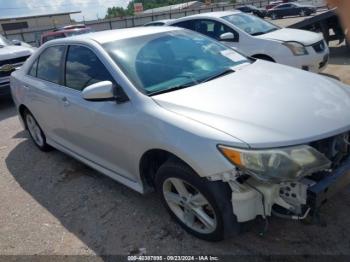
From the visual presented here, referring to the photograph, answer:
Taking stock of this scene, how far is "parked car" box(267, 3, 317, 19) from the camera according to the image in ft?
106

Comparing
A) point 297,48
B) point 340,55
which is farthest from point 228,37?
point 340,55

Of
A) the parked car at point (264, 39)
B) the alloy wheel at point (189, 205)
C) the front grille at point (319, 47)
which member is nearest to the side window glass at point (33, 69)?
the alloy wheel at point (189, 205)

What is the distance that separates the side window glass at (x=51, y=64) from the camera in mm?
4130

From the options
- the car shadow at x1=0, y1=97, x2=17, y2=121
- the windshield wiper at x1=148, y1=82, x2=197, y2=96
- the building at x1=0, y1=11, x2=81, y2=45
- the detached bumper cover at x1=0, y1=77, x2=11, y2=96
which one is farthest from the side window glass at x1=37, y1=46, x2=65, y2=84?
the building at x1=0, y1=11, x2=81, y2=45

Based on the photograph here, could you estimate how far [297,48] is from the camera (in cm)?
670

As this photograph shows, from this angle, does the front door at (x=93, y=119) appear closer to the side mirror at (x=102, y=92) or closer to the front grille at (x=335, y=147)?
the side mirror at (x=102, y=92)

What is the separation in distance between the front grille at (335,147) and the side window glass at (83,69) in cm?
180

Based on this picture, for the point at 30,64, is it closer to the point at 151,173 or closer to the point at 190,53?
the point at 190,53

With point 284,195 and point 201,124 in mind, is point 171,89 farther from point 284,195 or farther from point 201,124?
point 284,195

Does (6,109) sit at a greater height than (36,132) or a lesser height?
lesser

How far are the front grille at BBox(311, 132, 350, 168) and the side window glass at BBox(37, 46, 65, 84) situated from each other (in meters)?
2.90

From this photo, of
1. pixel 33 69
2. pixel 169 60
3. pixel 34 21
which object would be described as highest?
pixel 169 60

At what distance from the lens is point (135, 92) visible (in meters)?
3.03

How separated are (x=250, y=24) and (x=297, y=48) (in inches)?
58.2
